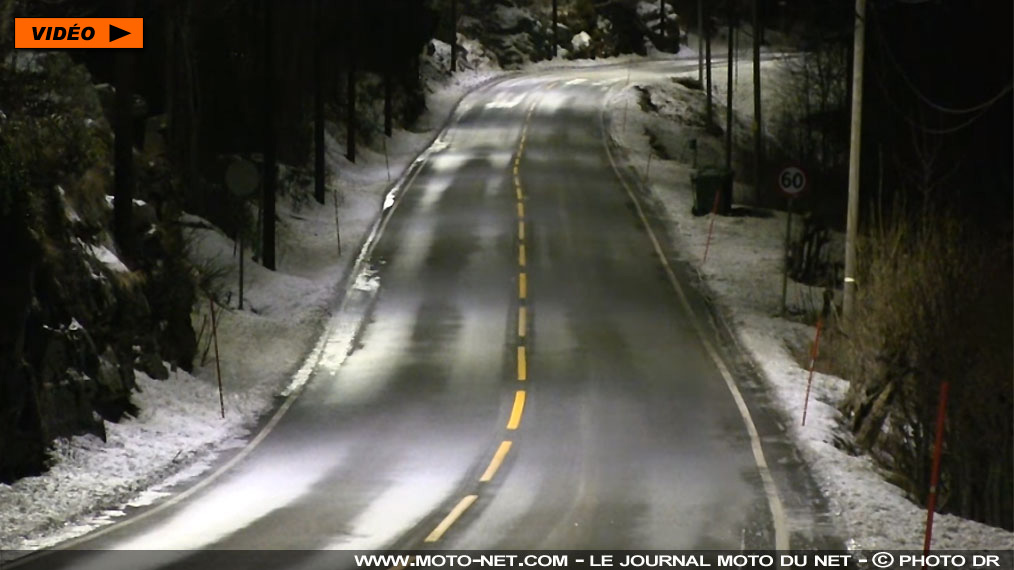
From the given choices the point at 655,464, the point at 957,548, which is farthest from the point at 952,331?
the point at 957,548

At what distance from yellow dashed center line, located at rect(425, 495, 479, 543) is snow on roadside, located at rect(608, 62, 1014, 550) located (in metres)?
3.86

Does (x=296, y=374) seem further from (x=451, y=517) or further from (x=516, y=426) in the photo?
(x=451, y=517)

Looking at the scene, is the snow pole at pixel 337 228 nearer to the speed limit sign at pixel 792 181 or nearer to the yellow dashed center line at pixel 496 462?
the speed limit sign at pixel 792 181

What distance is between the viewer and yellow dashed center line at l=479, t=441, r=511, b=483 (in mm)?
16719

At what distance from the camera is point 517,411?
20.6m

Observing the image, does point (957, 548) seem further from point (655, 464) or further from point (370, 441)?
point (370, 441)

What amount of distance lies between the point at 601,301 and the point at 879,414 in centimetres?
Result: 1004

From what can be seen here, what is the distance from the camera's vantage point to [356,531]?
13.9 m

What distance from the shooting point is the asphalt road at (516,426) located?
46.2 feet

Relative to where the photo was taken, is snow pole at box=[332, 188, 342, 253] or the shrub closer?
the shrub

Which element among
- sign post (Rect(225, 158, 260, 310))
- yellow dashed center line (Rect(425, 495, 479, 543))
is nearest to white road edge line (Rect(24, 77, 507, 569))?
sign post (Rect(225, 158, 260, 310))

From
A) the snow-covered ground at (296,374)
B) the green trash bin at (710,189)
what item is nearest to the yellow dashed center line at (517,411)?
the snow-covered ground at (296,374)

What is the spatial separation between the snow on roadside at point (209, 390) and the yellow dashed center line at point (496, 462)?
341 cm

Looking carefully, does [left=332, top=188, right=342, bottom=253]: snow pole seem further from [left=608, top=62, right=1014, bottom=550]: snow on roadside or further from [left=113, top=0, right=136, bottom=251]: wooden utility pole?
[left=113, top=0, right=136, bottom=251]: wooden utility pole
